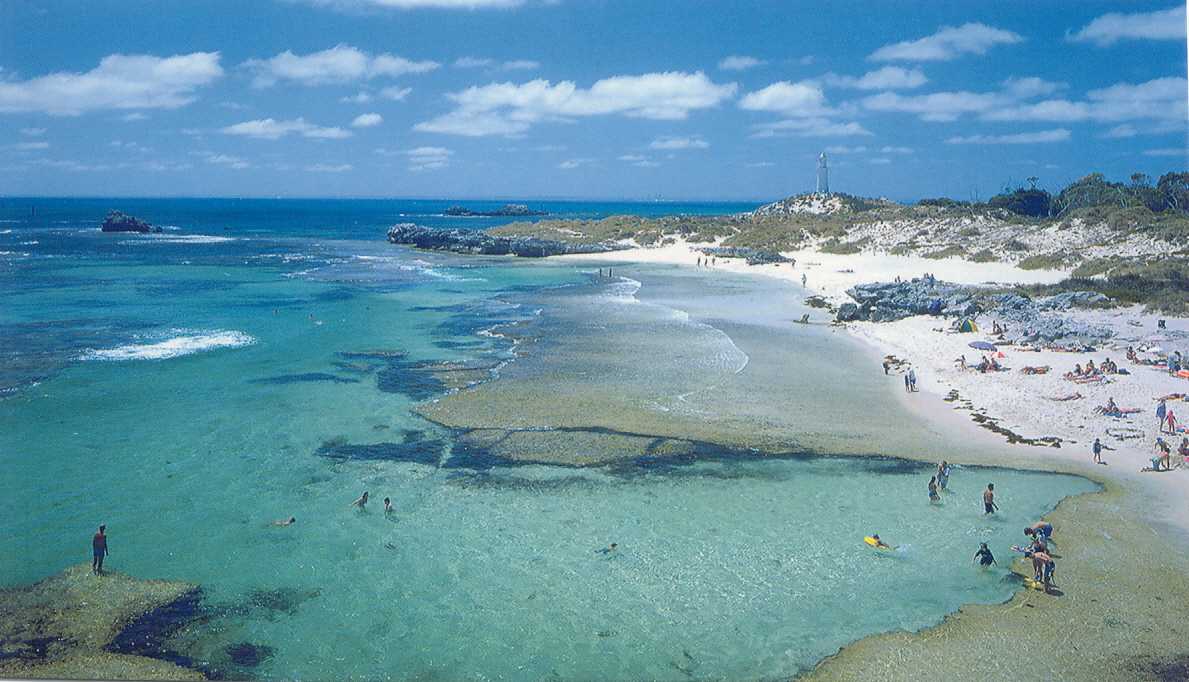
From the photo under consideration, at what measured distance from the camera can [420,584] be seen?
1650 cm

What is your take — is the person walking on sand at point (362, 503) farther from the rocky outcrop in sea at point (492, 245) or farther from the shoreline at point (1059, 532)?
the rocky outcrop in sea at point (492, 245)

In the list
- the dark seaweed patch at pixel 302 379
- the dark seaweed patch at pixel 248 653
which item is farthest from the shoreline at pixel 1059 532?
the dark seaweed patch at pixel 302 379

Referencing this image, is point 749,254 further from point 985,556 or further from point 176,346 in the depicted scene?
point 985,556

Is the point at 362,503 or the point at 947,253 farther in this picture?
the point at 947,253

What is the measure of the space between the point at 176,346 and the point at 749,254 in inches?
2384

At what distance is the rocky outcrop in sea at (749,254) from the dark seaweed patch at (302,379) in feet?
184

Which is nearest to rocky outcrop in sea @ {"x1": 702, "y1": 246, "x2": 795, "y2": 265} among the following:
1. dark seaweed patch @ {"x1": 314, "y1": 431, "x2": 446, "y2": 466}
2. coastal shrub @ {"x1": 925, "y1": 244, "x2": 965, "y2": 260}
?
coastal shrub @ {"x1": 925, "y1": 244, "x2": 965, "y2": 260}

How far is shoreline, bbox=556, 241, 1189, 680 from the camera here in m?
13.8

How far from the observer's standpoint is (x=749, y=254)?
282 ft

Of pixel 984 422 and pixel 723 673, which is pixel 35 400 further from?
pixel 984 422

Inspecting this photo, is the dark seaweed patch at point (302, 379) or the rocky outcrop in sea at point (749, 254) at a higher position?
the rocky outcrop in sea at point (749, 254)

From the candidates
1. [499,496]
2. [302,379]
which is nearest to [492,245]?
[302,379]

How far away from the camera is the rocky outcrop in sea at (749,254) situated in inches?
3221

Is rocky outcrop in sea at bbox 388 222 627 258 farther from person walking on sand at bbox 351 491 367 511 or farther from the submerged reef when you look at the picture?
the submerged reef
